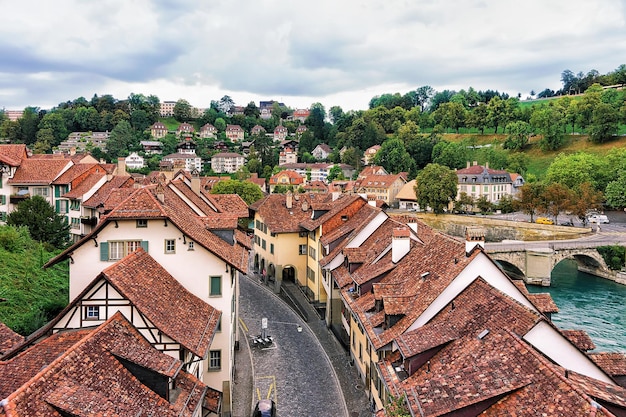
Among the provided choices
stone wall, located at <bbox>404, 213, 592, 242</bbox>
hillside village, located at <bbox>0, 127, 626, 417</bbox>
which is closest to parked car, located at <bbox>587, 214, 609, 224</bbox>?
stone wall, located at <bbox>404, 213, 592, 242</bbox>

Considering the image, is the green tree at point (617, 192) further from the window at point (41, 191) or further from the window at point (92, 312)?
the window at point (92, 312)

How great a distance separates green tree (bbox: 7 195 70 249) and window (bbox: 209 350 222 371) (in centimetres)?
2560

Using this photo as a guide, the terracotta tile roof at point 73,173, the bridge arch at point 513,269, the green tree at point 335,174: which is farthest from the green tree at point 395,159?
the terracotta tile roof at point 73,173

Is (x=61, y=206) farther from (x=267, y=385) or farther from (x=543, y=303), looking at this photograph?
(x=543, y=303)

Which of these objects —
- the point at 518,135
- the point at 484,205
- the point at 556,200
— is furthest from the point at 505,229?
the point at 518,135

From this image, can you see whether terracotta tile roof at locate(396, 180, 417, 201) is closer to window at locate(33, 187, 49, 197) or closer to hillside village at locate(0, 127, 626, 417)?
window at locate(33, 187, 49, 197)

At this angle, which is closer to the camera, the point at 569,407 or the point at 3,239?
the point at 569,407

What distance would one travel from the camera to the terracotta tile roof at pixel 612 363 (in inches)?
712

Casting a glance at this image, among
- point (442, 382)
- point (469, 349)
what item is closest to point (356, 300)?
point (469, 349)

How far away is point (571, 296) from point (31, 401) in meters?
61.7

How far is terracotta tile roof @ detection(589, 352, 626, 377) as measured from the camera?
18078 millimetres

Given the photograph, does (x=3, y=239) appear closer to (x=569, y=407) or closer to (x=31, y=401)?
(x=31, y=401)

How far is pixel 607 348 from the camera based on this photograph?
42688mm

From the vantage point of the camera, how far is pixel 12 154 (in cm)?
5788
